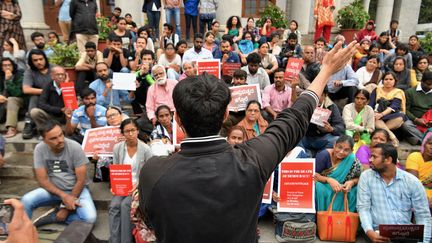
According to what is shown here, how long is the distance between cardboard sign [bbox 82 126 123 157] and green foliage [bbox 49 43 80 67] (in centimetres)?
266

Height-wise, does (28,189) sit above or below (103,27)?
below

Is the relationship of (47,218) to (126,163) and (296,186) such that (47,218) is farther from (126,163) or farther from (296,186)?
(296,186)

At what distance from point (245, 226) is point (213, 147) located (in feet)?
1.03

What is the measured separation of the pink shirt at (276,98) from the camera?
591 centimetres

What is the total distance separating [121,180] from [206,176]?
2932 millimetres

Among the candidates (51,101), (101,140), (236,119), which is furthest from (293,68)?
(51,101)

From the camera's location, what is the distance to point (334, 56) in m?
1.41

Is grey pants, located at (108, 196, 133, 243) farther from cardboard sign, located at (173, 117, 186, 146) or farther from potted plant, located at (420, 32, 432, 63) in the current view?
potted plant, located at (420, 32, 432, 63)

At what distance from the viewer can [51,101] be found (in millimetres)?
5605

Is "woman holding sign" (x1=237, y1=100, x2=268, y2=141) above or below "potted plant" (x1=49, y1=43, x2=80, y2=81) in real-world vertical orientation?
below

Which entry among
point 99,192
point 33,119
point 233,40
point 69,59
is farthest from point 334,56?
point 233,40

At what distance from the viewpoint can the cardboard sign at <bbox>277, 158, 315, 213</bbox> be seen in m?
3.94

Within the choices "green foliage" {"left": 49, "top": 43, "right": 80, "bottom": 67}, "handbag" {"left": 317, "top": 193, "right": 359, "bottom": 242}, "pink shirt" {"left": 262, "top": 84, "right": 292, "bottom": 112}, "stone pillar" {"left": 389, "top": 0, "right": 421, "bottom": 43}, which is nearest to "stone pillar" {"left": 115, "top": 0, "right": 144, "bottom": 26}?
"green foliage" {"left": 49, "top": 43, "right": 80, "bottom": 67}

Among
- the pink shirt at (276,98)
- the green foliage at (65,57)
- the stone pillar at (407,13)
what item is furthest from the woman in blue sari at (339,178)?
the stone pillar at (407,13)
